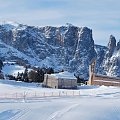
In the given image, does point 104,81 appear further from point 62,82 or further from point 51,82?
point 51,82

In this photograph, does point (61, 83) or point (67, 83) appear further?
point (61, 83)

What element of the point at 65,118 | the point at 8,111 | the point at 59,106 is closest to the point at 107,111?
the point at 59,106

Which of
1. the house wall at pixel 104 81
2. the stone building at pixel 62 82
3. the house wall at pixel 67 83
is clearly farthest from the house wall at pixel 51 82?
the house wall at pixel 104 81

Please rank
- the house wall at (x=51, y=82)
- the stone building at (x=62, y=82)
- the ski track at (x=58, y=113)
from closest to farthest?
1. the ski track at (x=58, y=113)
2. the stone building at (x=62, y=82)
3. the house wall at (x=51, y=82)

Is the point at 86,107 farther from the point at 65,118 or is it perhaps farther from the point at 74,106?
the point at 65,118

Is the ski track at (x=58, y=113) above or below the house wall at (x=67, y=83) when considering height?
below

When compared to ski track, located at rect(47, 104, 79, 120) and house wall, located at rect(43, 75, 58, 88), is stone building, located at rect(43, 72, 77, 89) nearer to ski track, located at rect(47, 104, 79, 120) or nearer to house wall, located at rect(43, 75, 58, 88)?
house wall, located at rect(43, 75, 58, 88)

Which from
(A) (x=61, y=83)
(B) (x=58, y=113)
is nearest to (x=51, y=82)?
(A) (x=61, y=83)

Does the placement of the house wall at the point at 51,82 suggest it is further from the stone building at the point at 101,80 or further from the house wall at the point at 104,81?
the house wall at the point at 104,81

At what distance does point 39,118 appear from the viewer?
48406 millimetres

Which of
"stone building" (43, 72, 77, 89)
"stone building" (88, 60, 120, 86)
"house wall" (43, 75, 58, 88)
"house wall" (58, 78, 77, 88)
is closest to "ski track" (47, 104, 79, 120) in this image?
"house wall" (58, 78, 77, 88)

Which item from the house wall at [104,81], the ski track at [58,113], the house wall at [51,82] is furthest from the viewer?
the house wall at [104,81]

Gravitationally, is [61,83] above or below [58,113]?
above

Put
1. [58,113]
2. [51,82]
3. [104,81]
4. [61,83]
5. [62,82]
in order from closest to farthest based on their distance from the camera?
[58,113]
[61,83]
[62,82]
[51,82]
[104,81]
